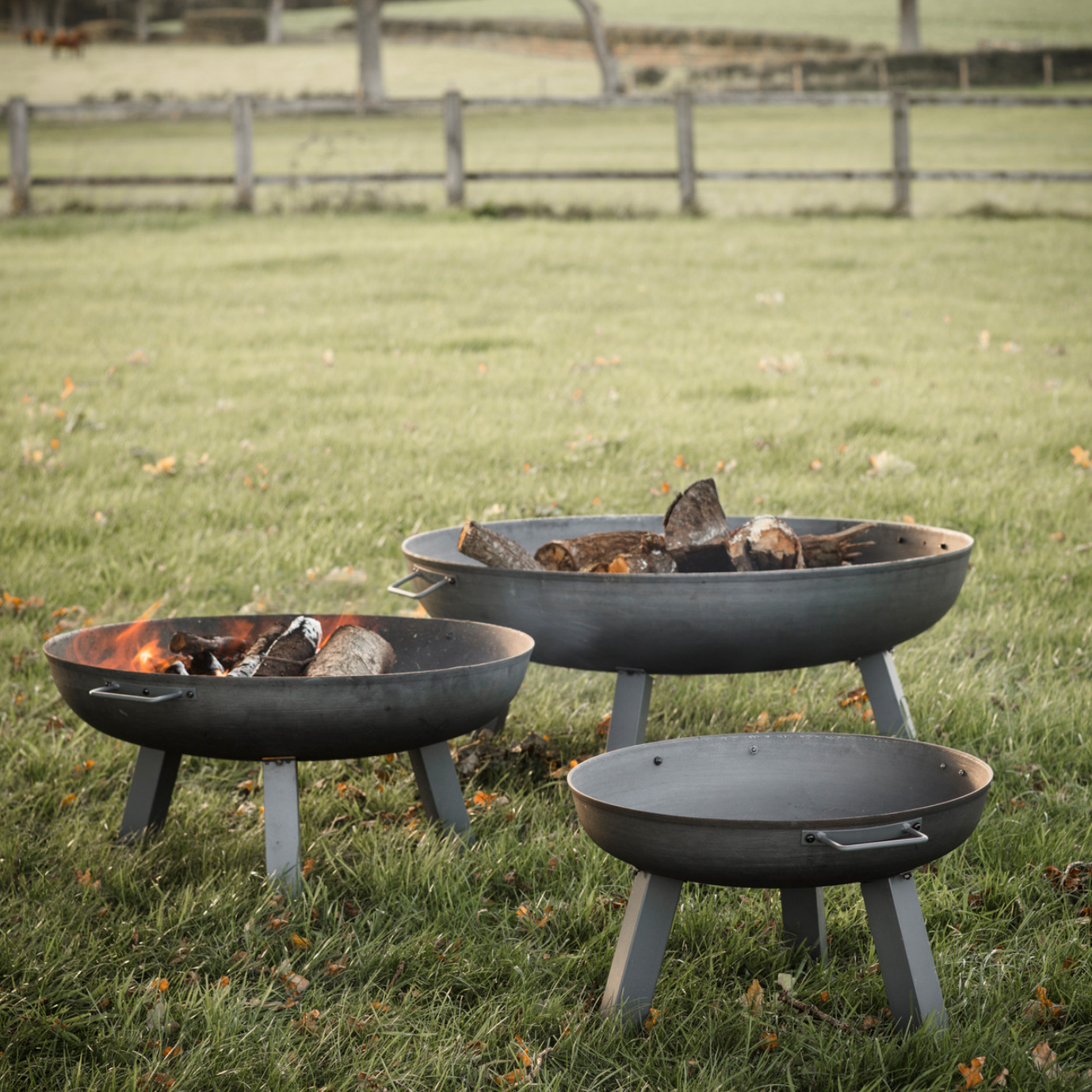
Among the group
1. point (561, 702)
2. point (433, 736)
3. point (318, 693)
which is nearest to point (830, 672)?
point (561, 702)

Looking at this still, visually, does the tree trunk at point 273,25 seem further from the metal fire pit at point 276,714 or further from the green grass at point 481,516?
the metal fire pit at point 276,714

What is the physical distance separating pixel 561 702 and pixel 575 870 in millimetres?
1043

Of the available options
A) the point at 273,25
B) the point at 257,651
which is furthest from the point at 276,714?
the point at 273,25

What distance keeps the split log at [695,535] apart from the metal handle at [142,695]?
134 cm

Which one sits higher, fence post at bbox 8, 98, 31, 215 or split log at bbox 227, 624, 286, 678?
fence post at bbox 8, 98, 31, 215

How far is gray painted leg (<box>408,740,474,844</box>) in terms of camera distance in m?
2.74

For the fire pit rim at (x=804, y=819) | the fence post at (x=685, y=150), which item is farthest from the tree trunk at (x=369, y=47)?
the fire pit rim at (x=804, y=819)

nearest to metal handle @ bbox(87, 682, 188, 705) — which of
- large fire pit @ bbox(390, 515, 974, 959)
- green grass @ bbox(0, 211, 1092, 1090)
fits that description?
green grass @ bbox(0, 211, 1092, 1090)

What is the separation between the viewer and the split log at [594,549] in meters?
3.13

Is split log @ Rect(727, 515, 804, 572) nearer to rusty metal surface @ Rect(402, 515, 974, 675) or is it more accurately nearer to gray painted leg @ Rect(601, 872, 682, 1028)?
rusty metal surface @ Rect(402, 515, 974, 675)

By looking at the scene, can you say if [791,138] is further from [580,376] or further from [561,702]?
[561,702]

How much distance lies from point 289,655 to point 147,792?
46 cm

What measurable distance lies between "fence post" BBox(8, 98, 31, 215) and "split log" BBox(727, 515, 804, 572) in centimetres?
1398

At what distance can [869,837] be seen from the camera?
1.82 m
